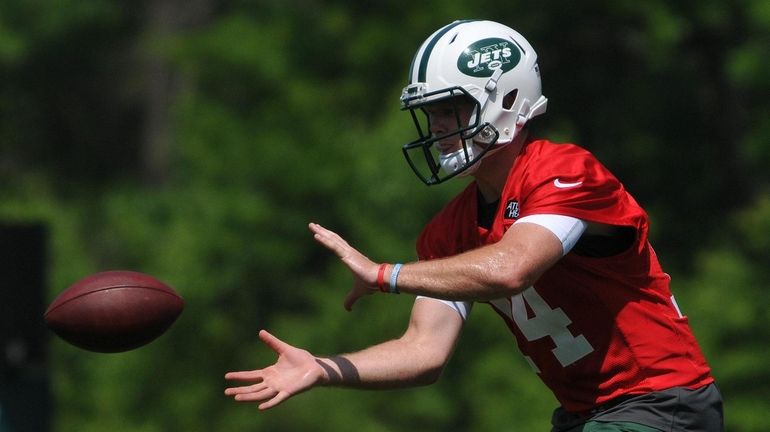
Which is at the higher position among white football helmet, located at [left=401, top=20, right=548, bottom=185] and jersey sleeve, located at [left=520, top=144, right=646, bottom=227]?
white football helmet, located at [left=401, top=20, right=548, bottom=185]

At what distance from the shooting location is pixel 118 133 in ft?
85.6

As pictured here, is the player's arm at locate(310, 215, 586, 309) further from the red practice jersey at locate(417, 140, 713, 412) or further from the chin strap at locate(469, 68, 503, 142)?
the chin strap at locate(469, 68, 503, 142)

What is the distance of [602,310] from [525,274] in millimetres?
469

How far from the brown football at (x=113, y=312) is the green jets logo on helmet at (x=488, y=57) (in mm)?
1424

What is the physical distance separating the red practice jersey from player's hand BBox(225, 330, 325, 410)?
2.56 feet

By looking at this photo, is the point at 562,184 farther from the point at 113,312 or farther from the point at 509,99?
the point at 113,312

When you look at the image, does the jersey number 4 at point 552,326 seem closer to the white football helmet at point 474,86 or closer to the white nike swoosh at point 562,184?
the white nike swoosh at point 562,184

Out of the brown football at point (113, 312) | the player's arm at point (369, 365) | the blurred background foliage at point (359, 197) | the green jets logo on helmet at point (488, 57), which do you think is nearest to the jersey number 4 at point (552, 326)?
the player's arm at point (369, 365)

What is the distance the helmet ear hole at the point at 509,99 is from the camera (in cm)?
515

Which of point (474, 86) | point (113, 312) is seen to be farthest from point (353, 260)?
point (113, 312)

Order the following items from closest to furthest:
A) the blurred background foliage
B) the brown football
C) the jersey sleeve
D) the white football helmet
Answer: the jersey sleeve
the white football helmet
the brown football
the blurred background foliage

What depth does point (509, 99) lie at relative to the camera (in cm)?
517

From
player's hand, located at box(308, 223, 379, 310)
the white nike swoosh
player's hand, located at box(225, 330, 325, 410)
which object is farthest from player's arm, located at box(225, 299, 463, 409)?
the white nike swoosh

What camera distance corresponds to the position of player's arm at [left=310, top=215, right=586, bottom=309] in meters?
4.50
